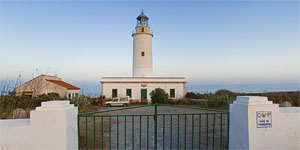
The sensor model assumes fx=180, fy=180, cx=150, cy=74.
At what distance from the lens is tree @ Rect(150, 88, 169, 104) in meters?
18.1

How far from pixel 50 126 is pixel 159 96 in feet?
50.5

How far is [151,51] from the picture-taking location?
2214cm

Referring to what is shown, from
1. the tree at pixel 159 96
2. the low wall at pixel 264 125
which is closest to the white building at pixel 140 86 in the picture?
the tree at pixel 159 96

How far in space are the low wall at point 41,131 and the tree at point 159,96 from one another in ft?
50.1

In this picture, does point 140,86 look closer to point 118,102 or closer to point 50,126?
point 118,102

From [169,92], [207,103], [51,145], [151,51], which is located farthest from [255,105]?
[151,51]

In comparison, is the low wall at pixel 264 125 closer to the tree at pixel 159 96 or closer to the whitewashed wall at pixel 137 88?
the tree at pixel 159 96

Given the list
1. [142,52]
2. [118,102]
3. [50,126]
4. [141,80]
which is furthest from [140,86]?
[50,126]

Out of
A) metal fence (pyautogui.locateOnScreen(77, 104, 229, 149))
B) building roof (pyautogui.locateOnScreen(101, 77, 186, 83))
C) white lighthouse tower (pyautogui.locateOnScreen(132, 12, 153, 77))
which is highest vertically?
white lighthouse tower (pyautogui.locateOnScreen(132, 12, 153, 77))

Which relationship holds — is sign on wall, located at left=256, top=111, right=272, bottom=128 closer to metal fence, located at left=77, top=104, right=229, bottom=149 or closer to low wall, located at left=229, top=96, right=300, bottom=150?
low wall, located at left=229, top=96, right=300, bottom=150

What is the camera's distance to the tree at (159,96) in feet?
Answer: 59.2

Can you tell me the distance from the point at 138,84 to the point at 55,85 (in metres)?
8.77

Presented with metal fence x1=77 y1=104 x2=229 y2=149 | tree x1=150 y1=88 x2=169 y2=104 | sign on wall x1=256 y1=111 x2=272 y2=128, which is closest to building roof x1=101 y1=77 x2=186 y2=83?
tree x1=150 y1=88 x2=169 y2=104

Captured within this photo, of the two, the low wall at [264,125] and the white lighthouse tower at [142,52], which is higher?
the white lighthouse tower at [142,52]
